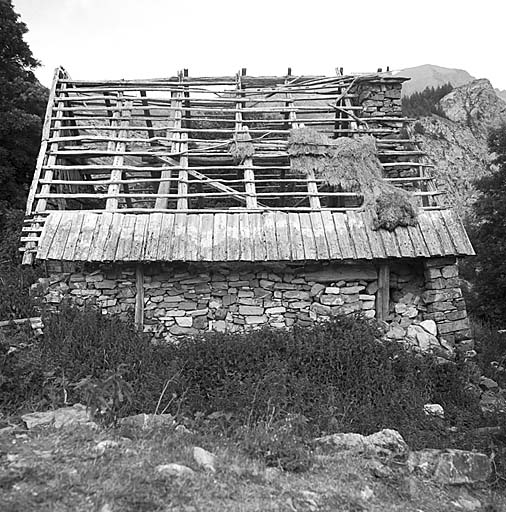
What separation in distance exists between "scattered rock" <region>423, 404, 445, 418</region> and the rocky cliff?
24.8 m

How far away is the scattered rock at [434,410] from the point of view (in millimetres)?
5484

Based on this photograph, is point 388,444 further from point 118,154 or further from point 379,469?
point 118,154

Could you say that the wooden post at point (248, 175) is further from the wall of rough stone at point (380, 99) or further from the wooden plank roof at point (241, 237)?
the wall of rough stone at point (380, 99)

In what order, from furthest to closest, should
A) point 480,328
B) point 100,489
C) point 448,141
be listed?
1. point 448,141
2. point 480,328
3. point 100,489

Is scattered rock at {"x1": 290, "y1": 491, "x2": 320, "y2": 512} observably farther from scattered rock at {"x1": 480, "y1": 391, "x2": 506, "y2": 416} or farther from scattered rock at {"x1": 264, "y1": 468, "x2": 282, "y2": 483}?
scattered rock at {"x1": 480, "y1": 391, "x2": 506, "y2": 416}

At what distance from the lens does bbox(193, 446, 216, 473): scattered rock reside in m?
3.67

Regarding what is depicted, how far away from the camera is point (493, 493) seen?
428cm

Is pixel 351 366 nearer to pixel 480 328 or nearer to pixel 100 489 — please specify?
pixel 100 489

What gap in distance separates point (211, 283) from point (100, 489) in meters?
3.95

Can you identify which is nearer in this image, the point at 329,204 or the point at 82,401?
the point at 82,401

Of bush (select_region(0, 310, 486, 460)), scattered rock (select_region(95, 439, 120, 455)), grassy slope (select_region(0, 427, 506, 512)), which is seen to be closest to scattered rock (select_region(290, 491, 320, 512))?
grassy slope (select_region(0, 427, 506, 512))

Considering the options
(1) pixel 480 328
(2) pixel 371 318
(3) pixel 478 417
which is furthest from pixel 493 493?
(1) pixel 480 328

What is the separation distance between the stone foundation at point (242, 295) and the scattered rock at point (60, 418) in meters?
2.40

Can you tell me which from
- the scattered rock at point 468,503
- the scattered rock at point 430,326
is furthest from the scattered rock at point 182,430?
the scattered rock at point 430,326
